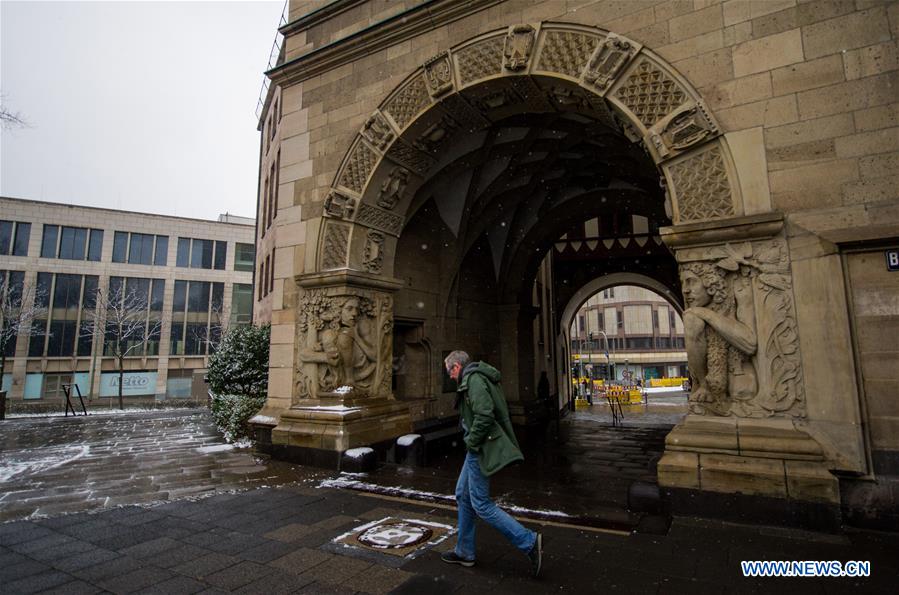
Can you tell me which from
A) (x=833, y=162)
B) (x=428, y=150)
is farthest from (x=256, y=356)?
(x=833, y=162)

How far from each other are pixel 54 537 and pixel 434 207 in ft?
27.3

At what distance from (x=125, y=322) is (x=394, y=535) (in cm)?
3246

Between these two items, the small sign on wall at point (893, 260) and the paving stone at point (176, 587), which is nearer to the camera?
the paving stone at point (176, 587)

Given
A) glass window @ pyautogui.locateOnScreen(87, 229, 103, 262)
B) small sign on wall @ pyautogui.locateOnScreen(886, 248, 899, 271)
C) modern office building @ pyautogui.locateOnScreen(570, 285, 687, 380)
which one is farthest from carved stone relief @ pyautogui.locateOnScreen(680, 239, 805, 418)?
modern office building @ pyautogui.locateOnScreen(570, 285, 687, 380)

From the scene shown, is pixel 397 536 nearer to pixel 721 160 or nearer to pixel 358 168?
pixel 721 160

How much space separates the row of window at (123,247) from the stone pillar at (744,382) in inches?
1319

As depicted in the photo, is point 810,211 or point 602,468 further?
point 602,468

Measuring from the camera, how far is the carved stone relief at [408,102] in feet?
23.7

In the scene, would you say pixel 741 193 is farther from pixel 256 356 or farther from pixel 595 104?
pixel 256 356

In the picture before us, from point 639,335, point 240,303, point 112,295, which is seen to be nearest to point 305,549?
point 112,295

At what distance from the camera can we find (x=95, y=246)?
3172cm

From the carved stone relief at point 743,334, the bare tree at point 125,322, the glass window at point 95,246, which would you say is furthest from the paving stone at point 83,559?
the glass window at point 95,246

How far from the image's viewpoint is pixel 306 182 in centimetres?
823

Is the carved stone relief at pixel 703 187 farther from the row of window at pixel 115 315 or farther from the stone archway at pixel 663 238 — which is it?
the row of window at pixel 115 315
